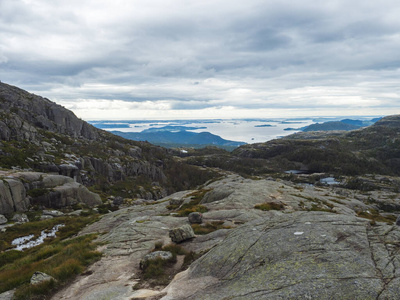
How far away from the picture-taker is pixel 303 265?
12.4 meters

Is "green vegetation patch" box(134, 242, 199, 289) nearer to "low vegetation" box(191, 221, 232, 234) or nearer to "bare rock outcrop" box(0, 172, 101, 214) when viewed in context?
"low vegetation" box(191, 221, 232, 234)

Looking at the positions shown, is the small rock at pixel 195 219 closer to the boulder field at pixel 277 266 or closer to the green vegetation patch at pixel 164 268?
the boulder field at pixel 277 266

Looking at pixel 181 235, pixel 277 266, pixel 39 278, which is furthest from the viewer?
pixel 181 235

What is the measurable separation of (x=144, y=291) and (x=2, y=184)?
64311 millimetres

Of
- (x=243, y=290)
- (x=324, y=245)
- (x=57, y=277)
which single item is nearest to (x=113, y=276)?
(x=57, y=277)

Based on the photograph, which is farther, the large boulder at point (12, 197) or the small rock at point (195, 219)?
the large boulder at point (12, 197)

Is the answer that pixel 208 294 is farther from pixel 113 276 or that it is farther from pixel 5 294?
pixel 5 294

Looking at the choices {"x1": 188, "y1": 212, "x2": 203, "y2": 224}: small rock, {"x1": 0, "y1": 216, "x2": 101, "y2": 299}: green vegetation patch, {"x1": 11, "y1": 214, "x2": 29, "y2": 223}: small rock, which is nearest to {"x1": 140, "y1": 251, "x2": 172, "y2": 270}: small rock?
{"x1": 0, "y1": 216, "x2": 101, "y2": 299}: green vegetation patch

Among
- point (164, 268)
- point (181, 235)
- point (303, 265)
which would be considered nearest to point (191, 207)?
point (181, 235)

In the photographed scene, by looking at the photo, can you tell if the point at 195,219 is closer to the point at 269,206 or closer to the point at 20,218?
the point at 269,206

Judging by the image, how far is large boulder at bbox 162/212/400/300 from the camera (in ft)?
33.1

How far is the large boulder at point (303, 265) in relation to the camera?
33.1ft

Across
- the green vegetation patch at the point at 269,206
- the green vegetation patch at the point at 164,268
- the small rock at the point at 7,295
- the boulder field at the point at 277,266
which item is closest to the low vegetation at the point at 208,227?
the boulder field at the point at 277,266

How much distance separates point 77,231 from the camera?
1468 inches
